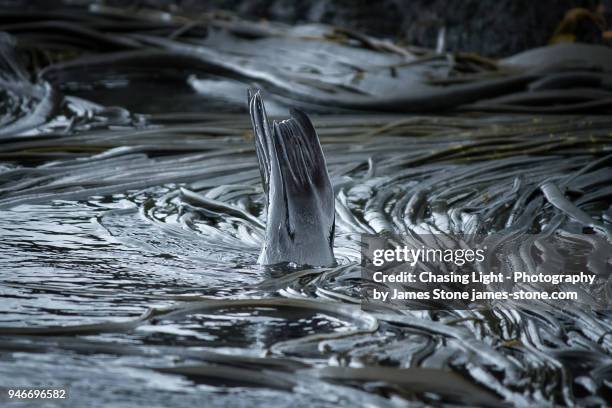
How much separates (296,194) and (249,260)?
18 centimetres

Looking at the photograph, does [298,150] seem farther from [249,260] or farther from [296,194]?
[249,260]

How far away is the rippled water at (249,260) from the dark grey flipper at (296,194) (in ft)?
0.19

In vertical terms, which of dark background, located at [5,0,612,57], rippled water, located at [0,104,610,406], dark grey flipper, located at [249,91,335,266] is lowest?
rippled water, located at [0,104,610,406]

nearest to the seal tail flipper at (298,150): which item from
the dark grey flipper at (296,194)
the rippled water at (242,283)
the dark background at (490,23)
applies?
the dark grey flipper at (296,194)

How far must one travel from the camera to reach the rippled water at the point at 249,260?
1.30m

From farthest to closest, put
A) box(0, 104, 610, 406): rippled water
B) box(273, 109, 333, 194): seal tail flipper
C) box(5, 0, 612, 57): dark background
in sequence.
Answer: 1. box(5, 0, 612, 57): dark background
2. box(273, 109, 333, 194): seal tail flipper
3. box(0, 104, 610, 406): rippled water

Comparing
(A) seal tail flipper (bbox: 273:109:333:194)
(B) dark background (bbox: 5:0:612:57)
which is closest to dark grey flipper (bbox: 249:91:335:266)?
(A) seal tail flipper (bbox: 273:109:333:194)

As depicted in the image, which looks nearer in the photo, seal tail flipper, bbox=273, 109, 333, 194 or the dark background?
seal tail flipper, bbox=273, 109, 333, 194

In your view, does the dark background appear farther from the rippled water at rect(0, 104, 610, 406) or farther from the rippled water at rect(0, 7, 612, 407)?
the rippled water at rect(0, 104, 610, 406)

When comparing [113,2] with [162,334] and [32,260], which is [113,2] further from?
[162,334]

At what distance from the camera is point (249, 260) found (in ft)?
6.14

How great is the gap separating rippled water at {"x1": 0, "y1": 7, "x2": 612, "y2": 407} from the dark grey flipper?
0.19 ft

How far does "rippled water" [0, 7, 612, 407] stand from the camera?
1.30 metres

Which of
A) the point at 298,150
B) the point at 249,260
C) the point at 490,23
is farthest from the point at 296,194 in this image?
the point at 490,23
